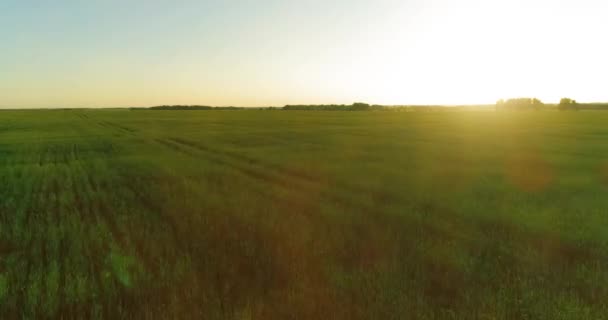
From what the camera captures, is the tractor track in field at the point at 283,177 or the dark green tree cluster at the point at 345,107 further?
the dark green tree cluster at the point at 345,107

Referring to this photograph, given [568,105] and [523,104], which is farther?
[523,104]

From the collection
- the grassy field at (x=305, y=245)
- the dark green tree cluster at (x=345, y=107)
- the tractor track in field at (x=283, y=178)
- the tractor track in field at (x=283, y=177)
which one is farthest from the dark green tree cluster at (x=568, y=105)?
the tractor track in field at (x=283, y=178)

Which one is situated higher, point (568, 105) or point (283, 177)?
point (568, 105)

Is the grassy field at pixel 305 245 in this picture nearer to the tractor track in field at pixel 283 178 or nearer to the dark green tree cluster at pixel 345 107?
the tractor track in field at pixel 283 178

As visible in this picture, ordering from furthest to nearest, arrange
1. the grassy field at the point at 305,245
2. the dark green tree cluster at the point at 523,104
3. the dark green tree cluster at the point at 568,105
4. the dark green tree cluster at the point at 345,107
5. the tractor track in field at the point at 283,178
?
the dark green tree cluster at the point at 345,107, the dark green tree cluster at the point at 523,104, the dark green tree cluster at the point at 568,105, the tractor track in field at the point at 283,178, the grassy field at the point at 305,245

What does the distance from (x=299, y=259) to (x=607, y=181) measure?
13.8m

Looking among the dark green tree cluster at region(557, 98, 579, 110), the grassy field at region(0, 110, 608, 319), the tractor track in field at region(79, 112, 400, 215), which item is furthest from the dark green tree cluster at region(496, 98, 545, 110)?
the tractor track in field at region(79, 112, 400, 215)

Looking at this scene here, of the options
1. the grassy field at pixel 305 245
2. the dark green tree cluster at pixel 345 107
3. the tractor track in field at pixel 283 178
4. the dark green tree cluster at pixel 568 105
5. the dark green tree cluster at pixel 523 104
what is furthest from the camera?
the dark green tree cluster at pixel 345 107

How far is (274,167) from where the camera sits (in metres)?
17.7

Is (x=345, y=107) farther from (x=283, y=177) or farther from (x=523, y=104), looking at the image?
(x=283, y=177)

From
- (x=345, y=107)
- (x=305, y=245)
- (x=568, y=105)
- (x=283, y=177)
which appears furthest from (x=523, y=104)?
(x=305, y=245)

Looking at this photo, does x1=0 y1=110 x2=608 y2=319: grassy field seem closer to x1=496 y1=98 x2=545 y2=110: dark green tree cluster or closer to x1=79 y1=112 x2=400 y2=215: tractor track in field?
x1=79 y1=112 x2=400 y2=215: tractor track in field

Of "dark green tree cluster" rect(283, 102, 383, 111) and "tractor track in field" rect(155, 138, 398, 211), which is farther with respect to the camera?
"dark green tree cluster" rect(283, 102, 383, 111)

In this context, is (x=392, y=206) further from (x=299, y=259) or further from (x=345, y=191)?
(x=299, y=259)
